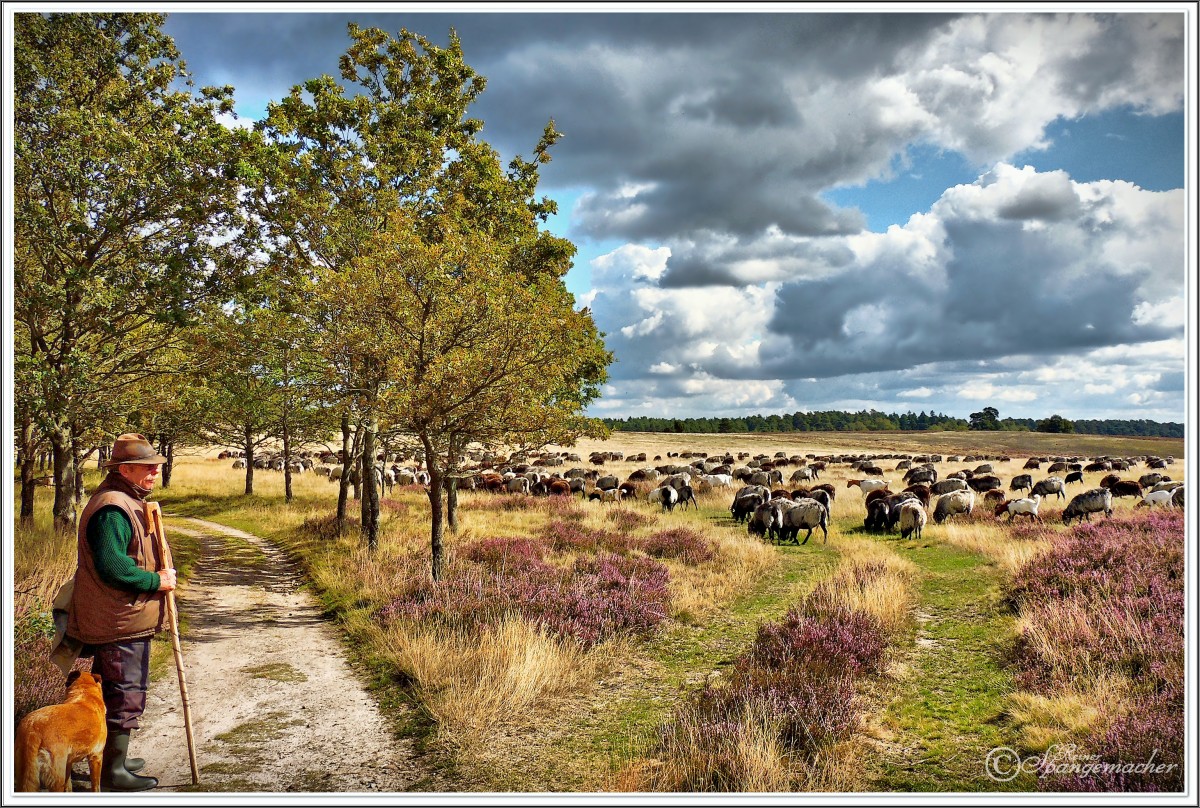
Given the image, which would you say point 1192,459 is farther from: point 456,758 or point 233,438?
point 233,438

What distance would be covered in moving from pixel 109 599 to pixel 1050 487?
38.6 metres

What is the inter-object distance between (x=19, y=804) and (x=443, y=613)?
21.0 ft

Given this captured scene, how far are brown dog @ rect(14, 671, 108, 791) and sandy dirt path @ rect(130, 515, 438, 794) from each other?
1309 mm

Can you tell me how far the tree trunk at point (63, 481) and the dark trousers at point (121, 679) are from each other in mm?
12304

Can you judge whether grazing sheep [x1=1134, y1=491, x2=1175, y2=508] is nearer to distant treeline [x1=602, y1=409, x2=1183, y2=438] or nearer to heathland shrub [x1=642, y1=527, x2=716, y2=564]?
heathland shrub [x1=642, y1=527, x2=716, y2=564]

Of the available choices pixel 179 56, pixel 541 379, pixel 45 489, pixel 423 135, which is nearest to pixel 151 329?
pixel 179 56

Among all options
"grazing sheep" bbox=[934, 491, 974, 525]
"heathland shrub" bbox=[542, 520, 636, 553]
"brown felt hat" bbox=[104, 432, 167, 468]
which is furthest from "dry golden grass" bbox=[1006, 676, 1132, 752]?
"grazing sheep" bbox=[934, 491, 974, 525]

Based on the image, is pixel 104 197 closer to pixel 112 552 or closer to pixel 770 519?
pixel 112 552

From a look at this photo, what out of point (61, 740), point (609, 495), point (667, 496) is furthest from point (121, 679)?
point (609, 495)

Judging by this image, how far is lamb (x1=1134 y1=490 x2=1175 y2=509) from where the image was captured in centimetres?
2509

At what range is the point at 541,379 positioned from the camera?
41.0 feet

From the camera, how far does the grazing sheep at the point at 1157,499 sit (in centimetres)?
2509

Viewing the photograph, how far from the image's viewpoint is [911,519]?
22391 millimetres

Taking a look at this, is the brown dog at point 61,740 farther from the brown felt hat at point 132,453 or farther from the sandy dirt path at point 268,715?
the brown felt hat at point 132,453
